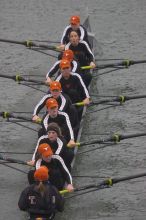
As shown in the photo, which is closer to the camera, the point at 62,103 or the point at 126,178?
the point at 126,178

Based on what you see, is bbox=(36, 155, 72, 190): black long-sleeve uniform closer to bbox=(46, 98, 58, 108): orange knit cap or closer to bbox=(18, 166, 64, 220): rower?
bbox=(18, 166, 64, 220): rower

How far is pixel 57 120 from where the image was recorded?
16078mm

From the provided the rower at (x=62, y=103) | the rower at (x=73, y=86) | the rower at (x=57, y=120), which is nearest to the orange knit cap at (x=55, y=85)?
the rower at (x=62, y=103)

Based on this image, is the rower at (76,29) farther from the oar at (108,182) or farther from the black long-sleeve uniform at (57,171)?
the oar at (108,182)

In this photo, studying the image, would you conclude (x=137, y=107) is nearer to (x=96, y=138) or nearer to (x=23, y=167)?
(x=96, y=138)

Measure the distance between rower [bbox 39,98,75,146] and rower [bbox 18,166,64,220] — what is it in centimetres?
217

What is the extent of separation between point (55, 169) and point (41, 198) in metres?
1.08

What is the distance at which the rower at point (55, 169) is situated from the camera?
47.2 ft

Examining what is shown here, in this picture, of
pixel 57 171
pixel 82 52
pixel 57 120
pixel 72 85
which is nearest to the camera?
pixel 57 171

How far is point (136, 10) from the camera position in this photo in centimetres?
2519

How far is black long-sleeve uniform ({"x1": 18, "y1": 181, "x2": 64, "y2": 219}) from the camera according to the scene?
1359 cm

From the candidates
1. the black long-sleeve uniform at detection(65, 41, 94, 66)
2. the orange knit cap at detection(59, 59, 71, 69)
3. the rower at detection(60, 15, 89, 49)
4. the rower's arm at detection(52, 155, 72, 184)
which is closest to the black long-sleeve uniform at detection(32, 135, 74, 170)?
the rower's arm at detection(52, 155, 72, 184)

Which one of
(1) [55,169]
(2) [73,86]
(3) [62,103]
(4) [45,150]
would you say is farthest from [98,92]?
(4) [45,150]

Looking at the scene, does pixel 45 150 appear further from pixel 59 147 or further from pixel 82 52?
pixel 82 52
